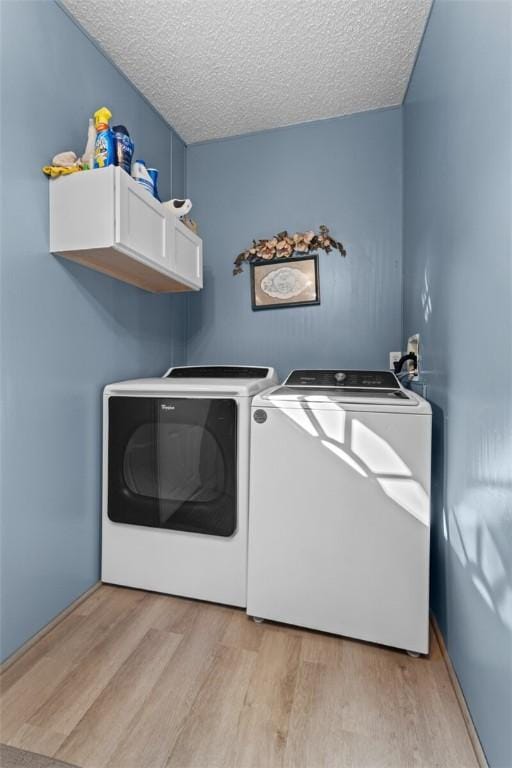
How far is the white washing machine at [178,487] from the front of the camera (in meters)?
1.51

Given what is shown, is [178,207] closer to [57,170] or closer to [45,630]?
[57,170]

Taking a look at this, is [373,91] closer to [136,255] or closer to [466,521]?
[136,255]

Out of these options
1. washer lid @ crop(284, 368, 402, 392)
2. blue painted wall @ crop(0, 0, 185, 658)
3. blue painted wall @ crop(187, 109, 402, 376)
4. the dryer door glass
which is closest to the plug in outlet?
washer lid @ crop(284, 368, 402, 392)

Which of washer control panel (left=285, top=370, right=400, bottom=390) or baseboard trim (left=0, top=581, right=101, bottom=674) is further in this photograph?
washer control panel (left=285, top=370, right=400, bottom=390)

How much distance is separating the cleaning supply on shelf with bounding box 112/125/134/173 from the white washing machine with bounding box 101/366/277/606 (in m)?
0.89

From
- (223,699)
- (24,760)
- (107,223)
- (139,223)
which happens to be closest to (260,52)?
(139,223)

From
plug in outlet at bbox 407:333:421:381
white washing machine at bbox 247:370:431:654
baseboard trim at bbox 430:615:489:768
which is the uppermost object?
plug in outlet at bbox 407:333:421:381

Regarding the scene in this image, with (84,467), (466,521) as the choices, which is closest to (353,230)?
(466,521)

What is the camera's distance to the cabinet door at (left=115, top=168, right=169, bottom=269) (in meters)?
1.37

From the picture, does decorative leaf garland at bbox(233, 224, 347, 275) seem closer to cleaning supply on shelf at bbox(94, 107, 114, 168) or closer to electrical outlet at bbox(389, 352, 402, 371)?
electrical outlet at bbox(389, 352, 402, 371)

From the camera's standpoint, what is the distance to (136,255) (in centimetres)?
148

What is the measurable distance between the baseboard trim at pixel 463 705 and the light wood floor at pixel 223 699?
2 centimetres

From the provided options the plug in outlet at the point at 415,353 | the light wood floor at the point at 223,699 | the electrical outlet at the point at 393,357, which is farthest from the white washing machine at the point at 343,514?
the electrical outlet at the point at 393,357

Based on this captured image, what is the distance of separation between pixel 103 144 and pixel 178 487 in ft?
4.55
